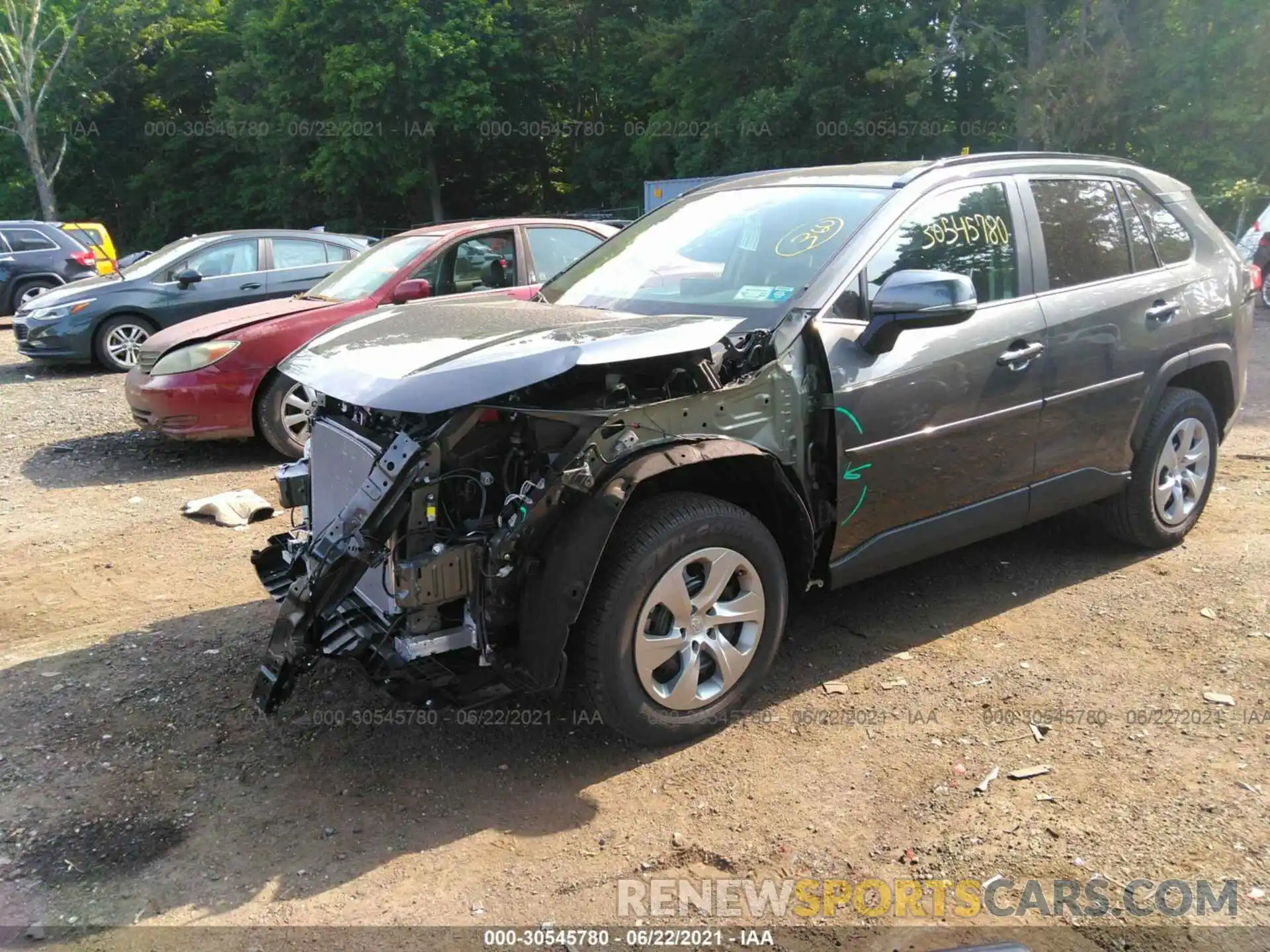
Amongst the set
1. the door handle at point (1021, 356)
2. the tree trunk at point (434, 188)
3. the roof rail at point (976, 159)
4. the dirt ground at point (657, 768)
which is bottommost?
the dirt ground at point (657, 768)

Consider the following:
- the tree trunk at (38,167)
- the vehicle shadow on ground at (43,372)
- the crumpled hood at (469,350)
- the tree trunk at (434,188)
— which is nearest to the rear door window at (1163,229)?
the crumpled hood at (469,350)

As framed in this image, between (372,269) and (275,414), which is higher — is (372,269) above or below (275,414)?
above

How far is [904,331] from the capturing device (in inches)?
147

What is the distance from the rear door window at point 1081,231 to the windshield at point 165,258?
29.2ft

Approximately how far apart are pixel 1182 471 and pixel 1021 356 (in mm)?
1600

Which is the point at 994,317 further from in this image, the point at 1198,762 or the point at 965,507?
the point at 1198,762

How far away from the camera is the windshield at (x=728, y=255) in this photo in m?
3.76

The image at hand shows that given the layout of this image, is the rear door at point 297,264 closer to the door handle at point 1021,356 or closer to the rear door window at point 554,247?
the rear door window at point 554,247

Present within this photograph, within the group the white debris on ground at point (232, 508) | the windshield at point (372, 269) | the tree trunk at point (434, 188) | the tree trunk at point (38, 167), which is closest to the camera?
the white debris on ground at point (232, 508)

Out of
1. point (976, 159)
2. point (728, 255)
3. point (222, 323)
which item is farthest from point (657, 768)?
point (222, 323)

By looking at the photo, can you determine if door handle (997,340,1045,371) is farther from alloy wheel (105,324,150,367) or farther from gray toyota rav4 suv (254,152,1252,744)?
alloy wheel (105,324,150,367)

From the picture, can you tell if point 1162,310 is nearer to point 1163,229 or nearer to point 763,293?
point 1163,229

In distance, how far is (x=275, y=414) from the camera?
7.20m

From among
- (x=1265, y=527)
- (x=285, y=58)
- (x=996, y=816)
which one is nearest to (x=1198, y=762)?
(x=996, y=816)
